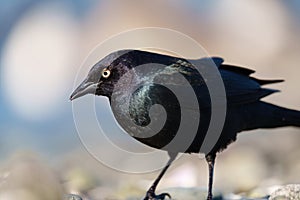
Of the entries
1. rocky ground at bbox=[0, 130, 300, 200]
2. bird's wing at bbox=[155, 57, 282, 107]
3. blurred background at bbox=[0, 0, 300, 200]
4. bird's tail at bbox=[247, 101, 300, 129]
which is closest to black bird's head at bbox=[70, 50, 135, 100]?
bird's wing at bbox=[155, 57, 282, 107]

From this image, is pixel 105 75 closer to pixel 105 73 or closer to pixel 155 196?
pixel 105 73

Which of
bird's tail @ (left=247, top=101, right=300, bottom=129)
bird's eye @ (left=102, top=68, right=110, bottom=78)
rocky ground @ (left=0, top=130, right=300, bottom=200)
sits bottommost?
rocky ground @ (left=0, top=130, right=300, bottom=200)

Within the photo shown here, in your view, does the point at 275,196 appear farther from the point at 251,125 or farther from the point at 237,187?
the point at 237,187

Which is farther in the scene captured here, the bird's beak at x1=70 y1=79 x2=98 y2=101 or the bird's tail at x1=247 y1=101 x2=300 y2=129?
the bird's tail at x1=247 y1=101 x2=300 y2=129

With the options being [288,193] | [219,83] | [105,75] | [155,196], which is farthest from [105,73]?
[288,193]

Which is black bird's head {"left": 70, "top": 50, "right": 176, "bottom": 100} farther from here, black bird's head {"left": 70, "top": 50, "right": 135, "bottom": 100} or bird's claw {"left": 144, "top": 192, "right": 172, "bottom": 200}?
bird's claw {"left": 144, "top": 192, "right": 172, "bottom": 200}

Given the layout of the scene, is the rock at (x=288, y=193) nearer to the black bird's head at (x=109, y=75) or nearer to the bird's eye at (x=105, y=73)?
the black bird's head at (x=109, y=75)

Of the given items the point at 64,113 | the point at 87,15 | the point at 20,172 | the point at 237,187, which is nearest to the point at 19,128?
the point at 64,113

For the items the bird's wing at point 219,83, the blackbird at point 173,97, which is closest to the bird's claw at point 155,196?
the blackbird at point 173,97
